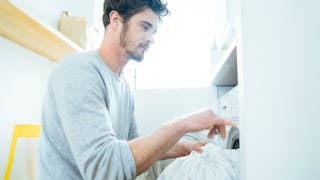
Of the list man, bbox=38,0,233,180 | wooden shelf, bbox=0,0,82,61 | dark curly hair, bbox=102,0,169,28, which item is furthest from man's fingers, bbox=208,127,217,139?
wooden shelf, bbox=0,0,82,61

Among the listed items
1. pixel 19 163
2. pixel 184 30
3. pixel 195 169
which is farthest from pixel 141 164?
pixel 184 30

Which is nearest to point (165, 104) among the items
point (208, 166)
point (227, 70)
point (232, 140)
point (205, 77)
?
point (205, 77)

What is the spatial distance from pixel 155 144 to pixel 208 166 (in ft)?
0.90

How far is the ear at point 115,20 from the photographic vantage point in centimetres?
129

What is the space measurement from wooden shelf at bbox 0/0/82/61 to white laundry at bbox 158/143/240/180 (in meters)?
0.86

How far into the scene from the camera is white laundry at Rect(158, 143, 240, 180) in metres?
0.95

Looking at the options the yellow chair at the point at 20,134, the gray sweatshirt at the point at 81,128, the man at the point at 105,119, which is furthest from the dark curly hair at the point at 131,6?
the yellow chair at the point at 20,134

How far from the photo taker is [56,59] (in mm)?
1873

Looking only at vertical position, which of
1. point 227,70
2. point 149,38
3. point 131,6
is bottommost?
point 227,70

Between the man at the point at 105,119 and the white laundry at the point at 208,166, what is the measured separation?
0.29ft

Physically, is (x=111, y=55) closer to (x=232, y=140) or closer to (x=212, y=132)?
(x=212, y=132)

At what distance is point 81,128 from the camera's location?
843 mm

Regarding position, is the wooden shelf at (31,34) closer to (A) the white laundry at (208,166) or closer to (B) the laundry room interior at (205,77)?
(B) the laundry room interior at (205,77)

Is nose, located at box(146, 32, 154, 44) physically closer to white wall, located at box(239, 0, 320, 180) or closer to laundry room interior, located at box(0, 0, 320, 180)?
laundry room interior, located at box(0, 0, 320, 180)
